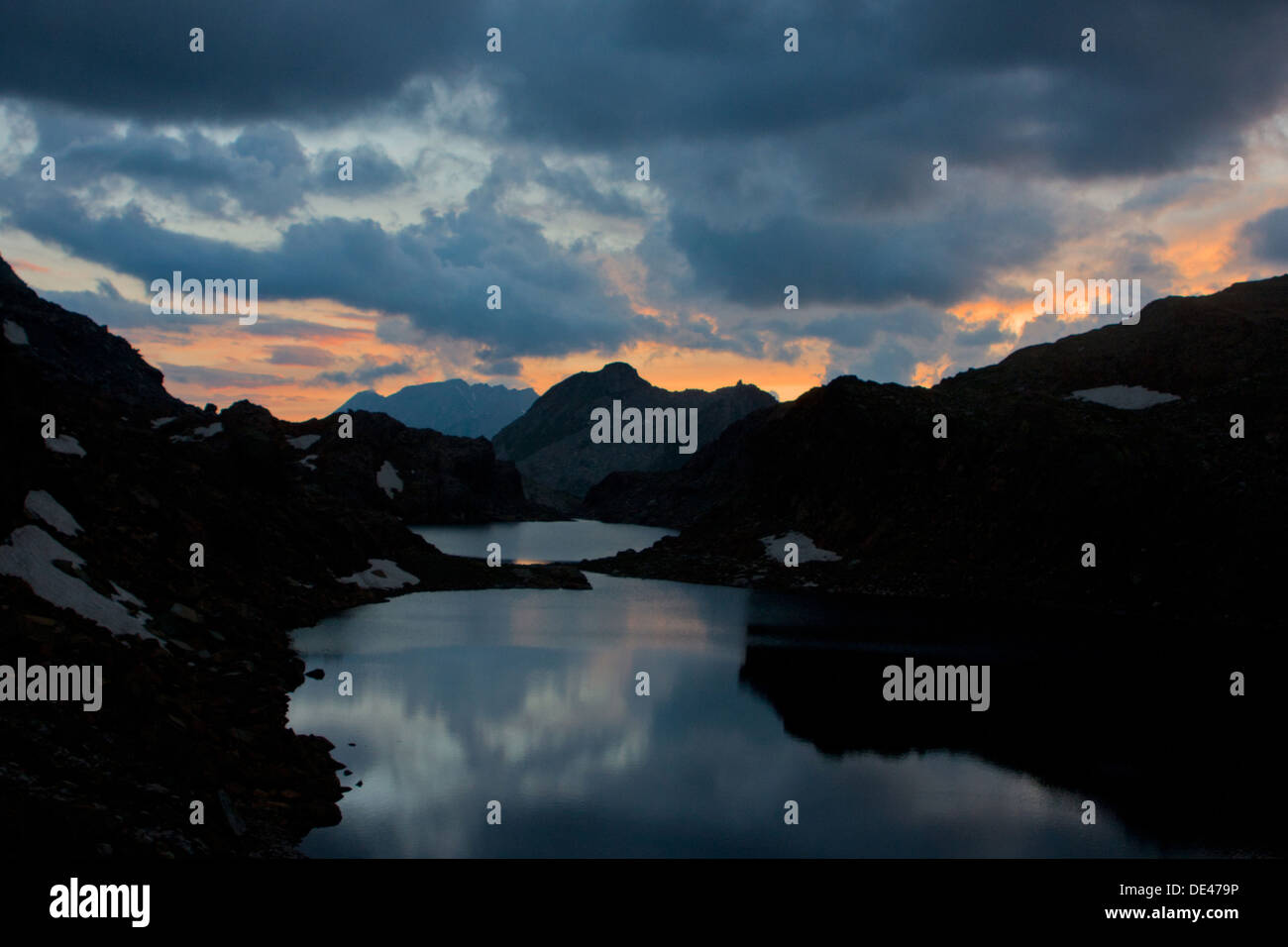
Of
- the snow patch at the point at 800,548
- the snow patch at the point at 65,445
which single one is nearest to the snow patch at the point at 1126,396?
the snow patch at the point at 800,548

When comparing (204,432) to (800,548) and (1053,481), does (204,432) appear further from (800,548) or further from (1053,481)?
(1053,481)

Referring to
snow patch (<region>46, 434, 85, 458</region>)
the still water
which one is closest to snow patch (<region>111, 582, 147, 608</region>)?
the still water

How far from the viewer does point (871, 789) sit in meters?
28.5

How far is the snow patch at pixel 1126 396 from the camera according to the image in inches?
3415

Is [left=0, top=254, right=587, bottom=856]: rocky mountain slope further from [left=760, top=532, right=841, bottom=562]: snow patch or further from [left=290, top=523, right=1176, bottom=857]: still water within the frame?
[left=760, top=532, right=841, bottom=562]: snow patch

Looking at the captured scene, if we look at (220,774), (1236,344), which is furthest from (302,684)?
(1236,344)

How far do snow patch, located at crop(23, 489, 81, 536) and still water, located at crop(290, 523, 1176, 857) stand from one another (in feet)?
35.2

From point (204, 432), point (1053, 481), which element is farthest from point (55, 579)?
point (204, 432)

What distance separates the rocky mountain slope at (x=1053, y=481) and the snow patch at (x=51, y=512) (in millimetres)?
60844

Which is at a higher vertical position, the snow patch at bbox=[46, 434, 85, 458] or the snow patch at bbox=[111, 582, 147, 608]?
the snow patch at bbox=[46, 434, 85, 458]

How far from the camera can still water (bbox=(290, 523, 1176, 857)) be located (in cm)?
2384

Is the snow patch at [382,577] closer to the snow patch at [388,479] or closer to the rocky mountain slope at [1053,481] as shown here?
the rocky mountain slope at [1053,481]

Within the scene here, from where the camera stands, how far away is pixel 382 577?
7369 cm

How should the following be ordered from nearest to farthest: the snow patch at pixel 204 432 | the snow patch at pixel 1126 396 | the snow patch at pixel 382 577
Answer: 1. the snow patch at pixel 382 577
2. the snow patch at pixel 1126 396
3. the snow patch at pixel 204 432
